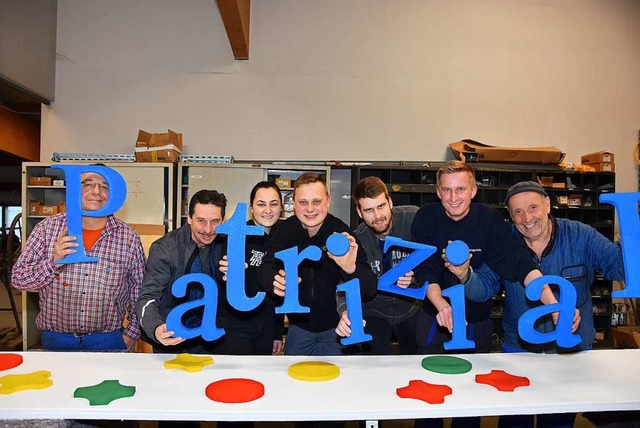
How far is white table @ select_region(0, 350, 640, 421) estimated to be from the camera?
1390mm

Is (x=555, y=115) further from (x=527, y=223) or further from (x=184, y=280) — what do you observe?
(x=184, y=280)

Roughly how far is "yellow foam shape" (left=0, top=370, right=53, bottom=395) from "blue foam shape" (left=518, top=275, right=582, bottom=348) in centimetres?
182

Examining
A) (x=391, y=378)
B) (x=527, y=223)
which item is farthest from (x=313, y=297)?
(x=527, y=223)

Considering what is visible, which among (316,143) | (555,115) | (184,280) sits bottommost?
(184,280)

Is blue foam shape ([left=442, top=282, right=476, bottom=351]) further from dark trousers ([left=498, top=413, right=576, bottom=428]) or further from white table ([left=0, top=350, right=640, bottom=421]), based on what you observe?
dark trousers ([left=498, top=413, right=576, bottom=428])

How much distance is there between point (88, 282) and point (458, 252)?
1886 mm

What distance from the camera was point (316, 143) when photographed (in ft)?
17.9

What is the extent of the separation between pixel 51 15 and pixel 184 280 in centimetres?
526

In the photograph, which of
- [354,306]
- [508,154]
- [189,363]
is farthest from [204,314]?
[508,154]

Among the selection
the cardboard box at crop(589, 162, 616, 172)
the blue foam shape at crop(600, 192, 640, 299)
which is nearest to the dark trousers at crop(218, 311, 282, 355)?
→ the blue foam shape at crop(600, 192, 640, 299)

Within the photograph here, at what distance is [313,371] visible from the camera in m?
1.74

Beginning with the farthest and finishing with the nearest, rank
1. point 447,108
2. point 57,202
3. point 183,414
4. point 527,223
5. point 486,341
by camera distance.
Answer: point 447,108 < point 57,202 < point 486,341 < point 527,223 < point 183,414

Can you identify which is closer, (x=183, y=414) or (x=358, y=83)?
(x=183, y=414)

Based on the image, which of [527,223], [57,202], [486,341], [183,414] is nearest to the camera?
[183,414]
